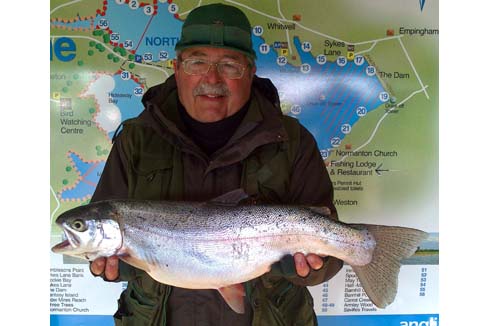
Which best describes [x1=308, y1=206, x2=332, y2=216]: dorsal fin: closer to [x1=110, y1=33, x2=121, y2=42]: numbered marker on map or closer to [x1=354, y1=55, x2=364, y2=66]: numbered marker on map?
[x1=354, y1=55, x2=364, y2=66]: numbered marker on map

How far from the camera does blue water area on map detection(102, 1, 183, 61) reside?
10.5 ft

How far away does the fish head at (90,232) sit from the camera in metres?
2.05

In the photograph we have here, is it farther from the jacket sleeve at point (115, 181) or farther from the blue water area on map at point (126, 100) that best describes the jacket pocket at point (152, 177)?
the blue water area on map at point (126, 100)

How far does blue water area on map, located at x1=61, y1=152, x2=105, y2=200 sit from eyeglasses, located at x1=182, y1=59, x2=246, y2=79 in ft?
4.13

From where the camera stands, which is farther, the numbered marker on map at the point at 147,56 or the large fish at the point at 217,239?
the numbered marker on map at the point at 147,56

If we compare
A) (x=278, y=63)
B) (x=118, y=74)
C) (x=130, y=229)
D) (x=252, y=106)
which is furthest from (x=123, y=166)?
(x=278, y=63)

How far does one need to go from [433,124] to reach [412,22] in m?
0.78

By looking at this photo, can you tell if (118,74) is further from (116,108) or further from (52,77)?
(52,77)

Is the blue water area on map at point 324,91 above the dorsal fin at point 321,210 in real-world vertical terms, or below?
above

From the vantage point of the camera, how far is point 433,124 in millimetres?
3291

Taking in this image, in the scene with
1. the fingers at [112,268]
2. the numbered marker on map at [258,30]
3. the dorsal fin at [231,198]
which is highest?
the numbered marker on map at [258,30]

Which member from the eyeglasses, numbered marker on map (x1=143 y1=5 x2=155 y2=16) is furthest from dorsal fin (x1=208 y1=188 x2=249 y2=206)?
numbered marker on map (x1=143 y1=5 x2=155 y2=16)

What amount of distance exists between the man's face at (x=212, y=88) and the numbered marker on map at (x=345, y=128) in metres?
1.10

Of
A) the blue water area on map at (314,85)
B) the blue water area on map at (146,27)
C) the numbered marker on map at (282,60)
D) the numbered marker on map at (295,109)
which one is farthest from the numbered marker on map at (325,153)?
the blue water area on map at (146,27)
